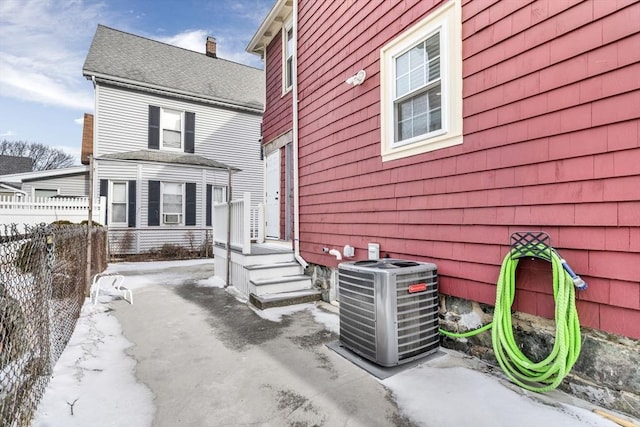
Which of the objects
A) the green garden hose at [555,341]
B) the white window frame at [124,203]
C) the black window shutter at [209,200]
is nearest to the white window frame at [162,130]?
the black window shutter at [209,200]

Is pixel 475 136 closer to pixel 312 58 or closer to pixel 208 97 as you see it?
pixel 312 58

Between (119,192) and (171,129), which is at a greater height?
(171,129)

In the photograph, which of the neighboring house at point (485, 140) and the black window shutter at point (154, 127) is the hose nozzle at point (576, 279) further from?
the black window shutter at point (154, 127)

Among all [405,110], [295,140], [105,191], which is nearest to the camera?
[405,110]

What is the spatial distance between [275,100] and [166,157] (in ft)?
20.2

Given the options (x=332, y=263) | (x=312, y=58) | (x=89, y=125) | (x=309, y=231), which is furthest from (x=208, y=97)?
(x=332, y=263)

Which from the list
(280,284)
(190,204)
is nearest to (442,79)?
(280,284)

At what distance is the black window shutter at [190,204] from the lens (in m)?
11.6

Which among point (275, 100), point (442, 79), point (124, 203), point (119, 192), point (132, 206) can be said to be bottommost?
point (132, 206)

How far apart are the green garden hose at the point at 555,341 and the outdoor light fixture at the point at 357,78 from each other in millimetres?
2744

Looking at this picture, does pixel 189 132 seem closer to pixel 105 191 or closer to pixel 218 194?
pixel 218 194

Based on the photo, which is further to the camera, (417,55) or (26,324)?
(417,55)

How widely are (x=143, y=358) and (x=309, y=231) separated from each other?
3019 mm

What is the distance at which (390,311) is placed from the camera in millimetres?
2602
